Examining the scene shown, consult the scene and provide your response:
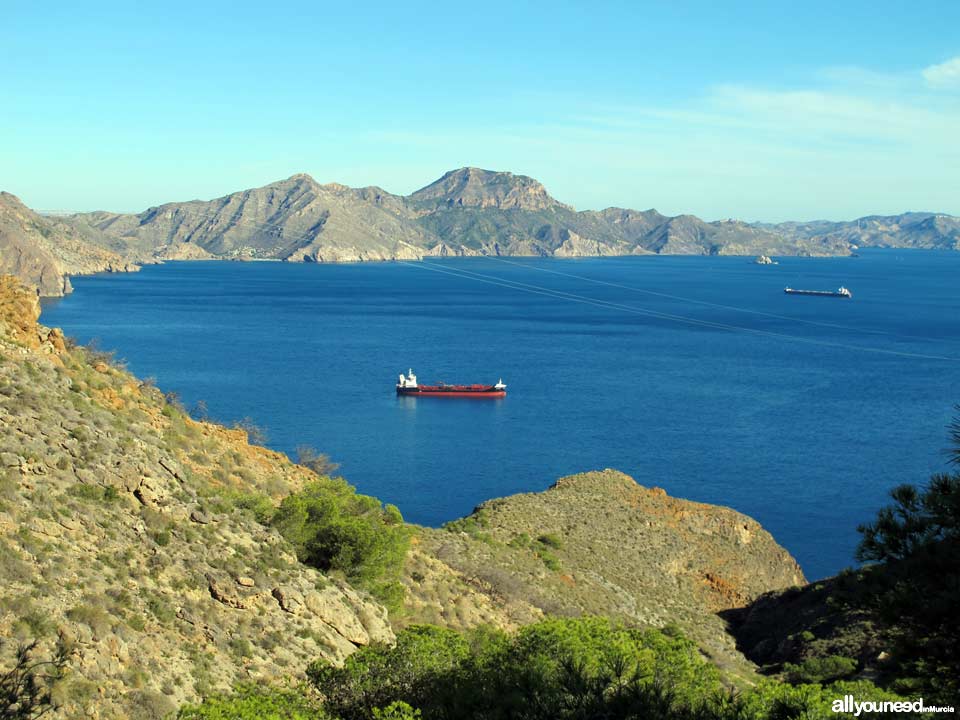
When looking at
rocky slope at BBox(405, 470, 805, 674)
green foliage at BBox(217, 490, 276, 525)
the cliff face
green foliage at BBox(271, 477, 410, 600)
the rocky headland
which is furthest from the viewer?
rocky slope at BBox(405, 470, 805, 674)

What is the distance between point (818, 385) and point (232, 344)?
6785 cm

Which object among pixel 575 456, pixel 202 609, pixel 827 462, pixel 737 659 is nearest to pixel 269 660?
pixel 202 609

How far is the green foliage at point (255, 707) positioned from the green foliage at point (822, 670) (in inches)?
607

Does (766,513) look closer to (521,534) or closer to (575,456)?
(575,456)

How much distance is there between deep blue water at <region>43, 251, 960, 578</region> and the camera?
5803 centimetres

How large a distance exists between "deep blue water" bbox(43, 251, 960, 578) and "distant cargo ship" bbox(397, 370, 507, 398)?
1377 mm

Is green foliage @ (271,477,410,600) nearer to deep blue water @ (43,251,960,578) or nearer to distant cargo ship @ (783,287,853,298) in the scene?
deep blue water @ (43,251,960,578)

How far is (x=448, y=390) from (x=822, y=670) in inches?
2487

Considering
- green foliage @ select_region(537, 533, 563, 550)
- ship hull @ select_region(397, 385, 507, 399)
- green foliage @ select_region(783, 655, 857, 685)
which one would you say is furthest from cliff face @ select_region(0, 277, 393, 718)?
ship hull @ select_region(397, 385, 507, 399)

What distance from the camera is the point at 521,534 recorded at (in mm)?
35531

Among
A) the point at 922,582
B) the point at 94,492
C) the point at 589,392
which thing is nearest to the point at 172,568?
the point at 94,492

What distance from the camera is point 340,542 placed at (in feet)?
76.0

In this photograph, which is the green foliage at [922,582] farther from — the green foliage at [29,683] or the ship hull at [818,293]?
the ship hull at [818,293]

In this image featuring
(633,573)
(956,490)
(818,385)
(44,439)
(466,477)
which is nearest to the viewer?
(956,490)
